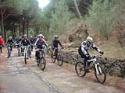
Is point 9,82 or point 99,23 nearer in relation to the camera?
point 9,82

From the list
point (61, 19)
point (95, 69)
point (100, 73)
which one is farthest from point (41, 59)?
point (61, 19)

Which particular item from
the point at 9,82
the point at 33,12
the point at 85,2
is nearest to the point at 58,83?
the point at 9,82

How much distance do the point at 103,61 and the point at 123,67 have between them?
2.20 m

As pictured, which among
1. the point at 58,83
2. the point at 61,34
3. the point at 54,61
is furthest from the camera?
the point at 61,34

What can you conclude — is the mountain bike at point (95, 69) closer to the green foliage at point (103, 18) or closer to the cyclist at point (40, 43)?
the cyclist at point (40, 43)

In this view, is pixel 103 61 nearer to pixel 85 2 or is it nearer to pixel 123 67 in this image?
pixel 123 67

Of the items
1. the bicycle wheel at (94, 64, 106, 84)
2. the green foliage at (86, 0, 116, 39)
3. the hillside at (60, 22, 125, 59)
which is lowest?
the bicycle wheel at (94, 64, 106, 84)

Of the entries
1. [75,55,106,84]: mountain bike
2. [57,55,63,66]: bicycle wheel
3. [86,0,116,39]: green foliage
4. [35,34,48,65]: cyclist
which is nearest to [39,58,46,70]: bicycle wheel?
[35,34,48,65]: cyclist

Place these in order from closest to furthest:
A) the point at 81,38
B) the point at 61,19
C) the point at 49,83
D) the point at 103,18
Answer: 1. the point at 49,83
2. the point at 103,18
3. the point at 81,38
4. the point at 61,19

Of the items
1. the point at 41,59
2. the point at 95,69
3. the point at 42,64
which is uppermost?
the point at 41,59

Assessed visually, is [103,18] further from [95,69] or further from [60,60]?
[95,69]

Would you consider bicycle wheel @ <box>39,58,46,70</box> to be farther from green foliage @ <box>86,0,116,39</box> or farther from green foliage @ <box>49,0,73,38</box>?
green foliage @ <box>49,0,73,38</box>

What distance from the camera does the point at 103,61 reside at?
61.5ft

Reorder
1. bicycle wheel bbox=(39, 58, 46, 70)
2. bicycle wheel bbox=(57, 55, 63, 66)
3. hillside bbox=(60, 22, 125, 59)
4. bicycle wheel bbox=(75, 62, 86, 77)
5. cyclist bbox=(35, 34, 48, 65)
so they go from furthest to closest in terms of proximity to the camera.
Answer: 1. hillside bbox=(60, 22, 125, 59)
2. bicycle wheel bbox=(57, 55, 63, 66)
3. cyclist bbox=(35, 34, 48, 65)
4. bicycle wheel bbox=(39, 58, 46, 70)
5. bicycle wheel bbox=(75, 62, 86, 77)
